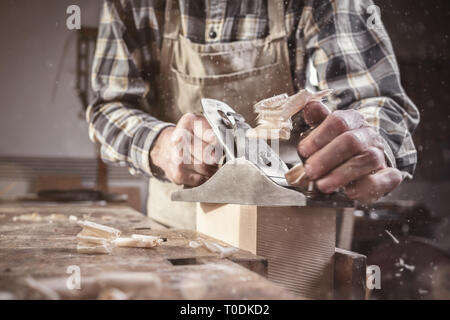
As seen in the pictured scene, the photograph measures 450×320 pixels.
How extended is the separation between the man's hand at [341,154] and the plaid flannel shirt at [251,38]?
0.33m

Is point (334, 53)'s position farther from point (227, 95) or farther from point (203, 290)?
point (203, 290)

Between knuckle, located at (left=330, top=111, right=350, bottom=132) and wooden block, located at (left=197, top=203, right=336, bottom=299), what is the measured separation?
15 centimetres

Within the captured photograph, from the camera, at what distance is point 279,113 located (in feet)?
2.58

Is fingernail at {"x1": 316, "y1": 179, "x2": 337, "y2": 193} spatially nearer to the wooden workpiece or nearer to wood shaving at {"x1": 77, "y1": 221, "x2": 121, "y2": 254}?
the wooden workpiece

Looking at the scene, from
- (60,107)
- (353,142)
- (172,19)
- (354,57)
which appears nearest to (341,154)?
(353,142)

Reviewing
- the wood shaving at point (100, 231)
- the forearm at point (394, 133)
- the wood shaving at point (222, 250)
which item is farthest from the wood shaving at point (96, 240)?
the forearm at point (394, 133)

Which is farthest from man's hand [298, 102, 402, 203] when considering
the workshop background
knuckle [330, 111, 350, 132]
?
the workshop background

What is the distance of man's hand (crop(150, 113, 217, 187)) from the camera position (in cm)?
96

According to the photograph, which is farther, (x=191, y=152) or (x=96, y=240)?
(x=191, y=152)

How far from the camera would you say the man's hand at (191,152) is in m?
0.96

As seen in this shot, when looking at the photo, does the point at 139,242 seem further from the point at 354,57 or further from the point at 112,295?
the point at 354,57

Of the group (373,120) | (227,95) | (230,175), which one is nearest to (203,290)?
(230,175)

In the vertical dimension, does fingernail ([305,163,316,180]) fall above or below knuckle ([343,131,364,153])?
below

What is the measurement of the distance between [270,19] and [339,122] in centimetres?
68
